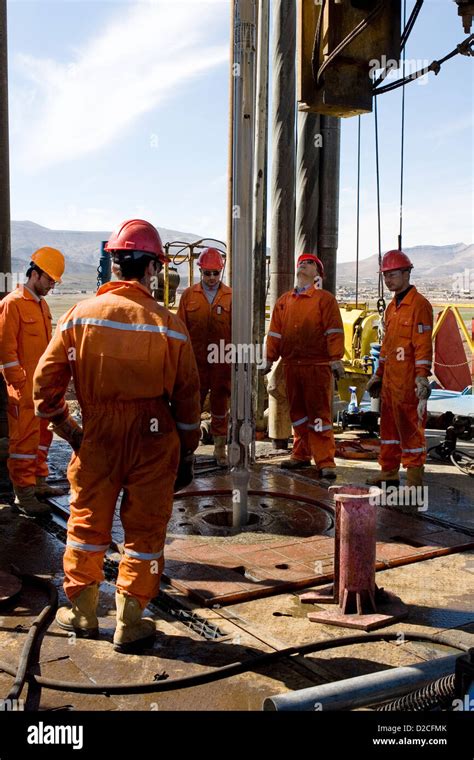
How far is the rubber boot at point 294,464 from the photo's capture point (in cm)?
725

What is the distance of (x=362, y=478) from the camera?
6977 millimetres

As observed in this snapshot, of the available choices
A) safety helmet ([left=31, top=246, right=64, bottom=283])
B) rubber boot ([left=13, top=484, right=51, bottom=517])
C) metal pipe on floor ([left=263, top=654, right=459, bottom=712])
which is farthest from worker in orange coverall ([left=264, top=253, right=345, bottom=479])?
metal pipe on floor ([left=263, top=654, right=459, bottom=712])

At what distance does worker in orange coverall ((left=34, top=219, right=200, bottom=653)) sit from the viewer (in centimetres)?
360

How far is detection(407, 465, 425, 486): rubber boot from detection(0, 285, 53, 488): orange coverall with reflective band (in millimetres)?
2903

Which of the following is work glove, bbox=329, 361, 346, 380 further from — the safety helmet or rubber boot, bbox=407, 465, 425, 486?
the safety helmet

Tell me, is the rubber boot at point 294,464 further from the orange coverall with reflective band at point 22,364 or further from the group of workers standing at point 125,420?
the group of workers standing at point 125,420

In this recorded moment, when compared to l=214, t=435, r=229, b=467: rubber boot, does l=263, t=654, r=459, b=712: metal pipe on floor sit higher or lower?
lower

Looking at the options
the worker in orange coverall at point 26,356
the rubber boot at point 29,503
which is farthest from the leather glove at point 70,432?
the rubber boot at point 29,503

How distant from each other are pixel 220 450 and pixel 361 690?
183 inches

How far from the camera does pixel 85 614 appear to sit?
3.79 meters

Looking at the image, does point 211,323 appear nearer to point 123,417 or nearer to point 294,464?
point 294,464

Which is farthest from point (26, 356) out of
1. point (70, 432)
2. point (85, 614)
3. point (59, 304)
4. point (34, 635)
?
point (59, 304)
